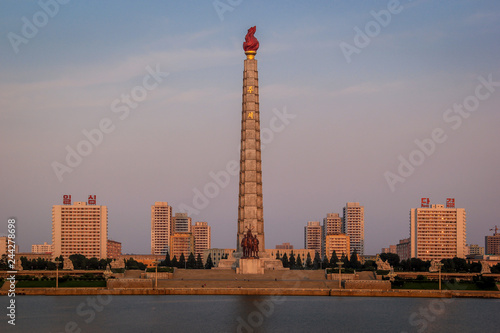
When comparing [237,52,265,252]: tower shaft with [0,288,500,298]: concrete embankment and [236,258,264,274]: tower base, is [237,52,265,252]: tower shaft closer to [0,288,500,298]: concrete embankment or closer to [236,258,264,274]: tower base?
[236,258,264,274]: tower base

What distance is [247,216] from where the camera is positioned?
91.1 metres

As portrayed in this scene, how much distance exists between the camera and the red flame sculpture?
93250mm

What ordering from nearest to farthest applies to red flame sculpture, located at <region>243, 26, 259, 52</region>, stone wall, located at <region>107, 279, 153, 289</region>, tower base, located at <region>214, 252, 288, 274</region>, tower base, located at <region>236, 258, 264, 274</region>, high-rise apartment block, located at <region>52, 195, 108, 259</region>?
stone wall, located at <region>107, 279, 153, 289</region>, tower base, located at <region>236, 258, 264, 274</region>, tower base, located at <region>214, 252, 288, 274</region>, red flame sculpture, located at <region>243, 26, 259, 52</region>, high-rise apartment block, located at <region>52, 195, 108, 259</region>

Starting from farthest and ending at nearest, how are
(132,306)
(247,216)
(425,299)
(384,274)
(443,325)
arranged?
(247,216) → (384,274) → (425,299) → (132,306) → (443,325)

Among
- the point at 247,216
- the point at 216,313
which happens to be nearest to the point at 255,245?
the point at 247,216

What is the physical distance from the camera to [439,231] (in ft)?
594

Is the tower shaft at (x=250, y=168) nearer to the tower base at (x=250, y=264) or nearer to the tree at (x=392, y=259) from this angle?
the tower base at (x=250, y=264)

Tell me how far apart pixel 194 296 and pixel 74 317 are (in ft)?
59.6

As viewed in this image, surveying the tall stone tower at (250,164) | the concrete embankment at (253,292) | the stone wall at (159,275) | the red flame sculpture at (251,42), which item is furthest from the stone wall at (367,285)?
the red flame sculpture at (251,42)

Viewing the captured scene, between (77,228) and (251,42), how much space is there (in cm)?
9208

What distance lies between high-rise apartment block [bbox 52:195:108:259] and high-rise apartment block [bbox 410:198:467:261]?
70234 millimetres

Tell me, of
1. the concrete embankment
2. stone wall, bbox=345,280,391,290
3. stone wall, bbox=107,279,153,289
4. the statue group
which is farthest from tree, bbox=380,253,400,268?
stone wall, bbox=107,279,153,289

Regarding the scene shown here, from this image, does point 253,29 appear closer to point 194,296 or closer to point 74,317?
point 194,296

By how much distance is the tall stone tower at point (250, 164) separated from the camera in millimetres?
91000
